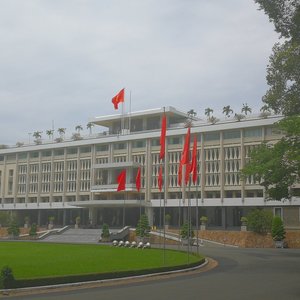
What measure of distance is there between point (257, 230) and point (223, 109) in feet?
86.3

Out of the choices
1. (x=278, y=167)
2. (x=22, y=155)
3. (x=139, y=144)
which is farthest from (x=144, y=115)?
(x=278, y=167)

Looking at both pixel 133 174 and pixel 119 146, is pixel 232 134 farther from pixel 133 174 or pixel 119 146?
pixel 119 146

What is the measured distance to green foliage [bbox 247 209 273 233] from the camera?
44719 millimetres

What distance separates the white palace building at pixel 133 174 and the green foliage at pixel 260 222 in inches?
396

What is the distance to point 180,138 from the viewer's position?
66375 millimetres

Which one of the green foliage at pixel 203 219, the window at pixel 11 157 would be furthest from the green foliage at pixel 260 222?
the window at pixel 11 157

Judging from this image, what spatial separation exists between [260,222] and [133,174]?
27515 mm

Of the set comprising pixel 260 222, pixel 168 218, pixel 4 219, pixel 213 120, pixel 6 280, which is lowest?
pixel 4 219

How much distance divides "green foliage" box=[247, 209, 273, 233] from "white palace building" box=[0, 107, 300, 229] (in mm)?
10053

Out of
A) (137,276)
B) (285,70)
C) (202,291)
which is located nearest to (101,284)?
(137,276)

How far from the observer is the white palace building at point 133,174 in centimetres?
6016

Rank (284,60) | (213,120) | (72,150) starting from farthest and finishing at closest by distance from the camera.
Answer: (72,150)
(213,120)
(284,60)

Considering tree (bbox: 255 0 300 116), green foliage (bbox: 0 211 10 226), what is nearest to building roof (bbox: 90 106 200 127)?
green foliage (bbox: 0 211 10 226)

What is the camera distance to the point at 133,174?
68.9 meters
